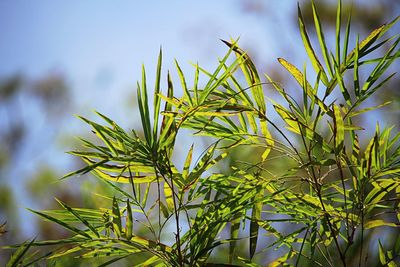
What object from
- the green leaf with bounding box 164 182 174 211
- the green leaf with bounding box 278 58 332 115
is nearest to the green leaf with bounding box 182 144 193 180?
the green leaf with bounding box 164 182 174 211

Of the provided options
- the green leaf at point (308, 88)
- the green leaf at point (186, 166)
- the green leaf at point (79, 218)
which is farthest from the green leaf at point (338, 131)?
the green leaf at point (79, 218)

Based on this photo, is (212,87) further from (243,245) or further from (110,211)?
(243,245)

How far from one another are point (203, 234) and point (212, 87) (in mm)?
162

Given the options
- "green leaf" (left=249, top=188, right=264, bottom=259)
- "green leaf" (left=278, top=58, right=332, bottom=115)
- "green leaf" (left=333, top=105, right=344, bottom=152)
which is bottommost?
Answer: "green leaf" (left=249, top=188, right=264, bottom=259)

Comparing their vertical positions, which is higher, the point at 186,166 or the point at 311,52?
the point at 311,52

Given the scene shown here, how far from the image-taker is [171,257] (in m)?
0.65

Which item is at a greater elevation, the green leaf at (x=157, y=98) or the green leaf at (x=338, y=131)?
the green leaf at (x=157, y=98)

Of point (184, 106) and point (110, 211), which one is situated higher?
point (184, 106)

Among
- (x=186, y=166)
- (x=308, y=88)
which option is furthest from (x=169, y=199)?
(x=308, y=88)

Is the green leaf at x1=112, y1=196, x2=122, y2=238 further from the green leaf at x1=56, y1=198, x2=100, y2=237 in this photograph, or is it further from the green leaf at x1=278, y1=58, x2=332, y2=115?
the green leaf at x1=278, y1=58, x2=332, y2=115

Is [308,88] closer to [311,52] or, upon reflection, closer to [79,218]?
[311,52]

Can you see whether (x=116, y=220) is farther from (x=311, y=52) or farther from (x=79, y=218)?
(x=311, y=52)

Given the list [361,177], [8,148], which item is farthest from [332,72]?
[8,148]

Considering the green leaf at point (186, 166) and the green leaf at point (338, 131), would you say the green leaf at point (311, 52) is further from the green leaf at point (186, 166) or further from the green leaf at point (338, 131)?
the green leaf at point (186, 166)
